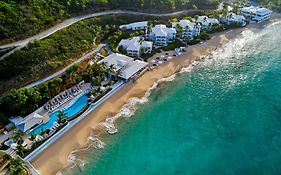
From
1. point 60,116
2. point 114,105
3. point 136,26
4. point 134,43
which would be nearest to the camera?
point 60,116

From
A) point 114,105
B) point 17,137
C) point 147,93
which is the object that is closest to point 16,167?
point 17,137

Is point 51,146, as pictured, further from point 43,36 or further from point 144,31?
point 144,31

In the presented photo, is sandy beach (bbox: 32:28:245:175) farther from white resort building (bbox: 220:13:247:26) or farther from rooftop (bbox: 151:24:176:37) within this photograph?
white resort building (bbox: 220:13:247:26)

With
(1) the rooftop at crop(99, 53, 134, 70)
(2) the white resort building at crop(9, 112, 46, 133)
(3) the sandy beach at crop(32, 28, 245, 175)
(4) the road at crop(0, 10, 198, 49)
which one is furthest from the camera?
(1) the rooftop at crop(99, 53, 134, 70)

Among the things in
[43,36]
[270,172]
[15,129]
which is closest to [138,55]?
[43,36]

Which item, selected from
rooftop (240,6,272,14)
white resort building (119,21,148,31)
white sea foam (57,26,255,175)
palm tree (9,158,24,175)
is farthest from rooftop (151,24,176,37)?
palm tree (9,158,24,175)

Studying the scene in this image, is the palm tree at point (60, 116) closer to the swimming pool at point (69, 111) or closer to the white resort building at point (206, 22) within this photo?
the swimming pool at point (69, 111)

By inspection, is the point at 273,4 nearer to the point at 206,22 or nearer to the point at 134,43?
the point at 206,22
